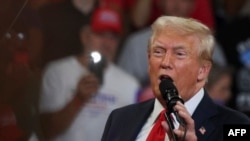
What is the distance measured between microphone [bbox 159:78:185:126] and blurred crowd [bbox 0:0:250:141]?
534 millimetres

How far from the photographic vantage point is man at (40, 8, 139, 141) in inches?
84.0

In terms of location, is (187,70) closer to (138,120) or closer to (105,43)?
(138,120)

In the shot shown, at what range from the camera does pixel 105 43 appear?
2365 millimetres

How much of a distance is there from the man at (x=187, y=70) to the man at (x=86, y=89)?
0.44 metres

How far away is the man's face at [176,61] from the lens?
5.08 feet

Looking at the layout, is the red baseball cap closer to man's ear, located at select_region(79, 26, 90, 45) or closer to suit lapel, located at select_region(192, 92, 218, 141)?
man's ear, located at select_region(79, 26, 90, 45)

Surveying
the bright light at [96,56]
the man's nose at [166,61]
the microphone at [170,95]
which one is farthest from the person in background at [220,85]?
the microphone at [170,95]

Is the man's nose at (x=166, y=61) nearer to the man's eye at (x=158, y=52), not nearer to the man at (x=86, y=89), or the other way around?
the man's eye at (x=158, y=52)

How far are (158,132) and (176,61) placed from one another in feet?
0.48

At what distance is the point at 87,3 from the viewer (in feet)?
7.69

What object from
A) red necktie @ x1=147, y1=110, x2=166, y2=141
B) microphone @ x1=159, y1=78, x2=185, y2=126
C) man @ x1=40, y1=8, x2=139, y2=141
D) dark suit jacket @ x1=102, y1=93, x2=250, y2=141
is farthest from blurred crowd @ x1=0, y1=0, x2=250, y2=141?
microphone @ x1=159, y1=78, x2=185, y2=126

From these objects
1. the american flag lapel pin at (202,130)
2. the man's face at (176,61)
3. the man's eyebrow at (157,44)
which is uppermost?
the man's eyebrow at (157,44)

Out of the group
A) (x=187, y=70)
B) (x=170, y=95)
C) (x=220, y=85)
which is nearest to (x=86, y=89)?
(x=220, y=85)

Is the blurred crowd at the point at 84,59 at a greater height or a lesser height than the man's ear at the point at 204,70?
lesser
